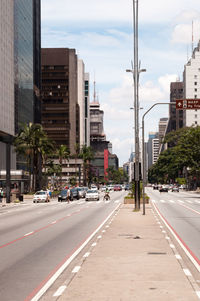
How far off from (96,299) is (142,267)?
374cm

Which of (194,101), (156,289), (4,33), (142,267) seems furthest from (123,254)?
(4,33)

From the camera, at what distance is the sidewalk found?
9469 millimetres

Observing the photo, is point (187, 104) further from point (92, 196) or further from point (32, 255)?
point (92, 196)

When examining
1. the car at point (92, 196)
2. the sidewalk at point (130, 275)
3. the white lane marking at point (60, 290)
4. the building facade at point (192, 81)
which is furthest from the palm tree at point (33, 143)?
the building facade at point (192, 81)

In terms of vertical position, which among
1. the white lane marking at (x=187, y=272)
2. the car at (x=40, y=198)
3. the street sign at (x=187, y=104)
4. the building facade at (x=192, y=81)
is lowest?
the car at (x=40, y=198)

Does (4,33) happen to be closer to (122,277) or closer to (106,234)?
(106,234)

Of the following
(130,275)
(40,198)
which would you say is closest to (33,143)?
(40,198)

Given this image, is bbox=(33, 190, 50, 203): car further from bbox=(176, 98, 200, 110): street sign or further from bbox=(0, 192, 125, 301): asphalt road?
bbox=(0, 192, 125, 301): asphalt road

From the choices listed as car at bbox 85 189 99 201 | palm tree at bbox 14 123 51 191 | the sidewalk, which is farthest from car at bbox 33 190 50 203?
the sidewalk

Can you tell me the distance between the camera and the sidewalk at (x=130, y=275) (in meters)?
9.47

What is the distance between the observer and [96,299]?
9.16 metres

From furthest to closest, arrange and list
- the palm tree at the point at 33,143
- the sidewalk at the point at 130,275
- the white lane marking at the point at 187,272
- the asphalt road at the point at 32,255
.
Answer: the palm tree at the point at 33,143
the white lane marking at the point at 187,272
the asphalt road at the point at 32,255
the sidewalk at the point at 130,275

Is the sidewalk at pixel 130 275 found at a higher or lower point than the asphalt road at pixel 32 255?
higher

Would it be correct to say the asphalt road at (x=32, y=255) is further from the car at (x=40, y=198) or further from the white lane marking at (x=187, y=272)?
the car at (x=40, y=198)
